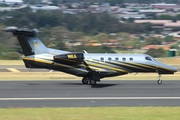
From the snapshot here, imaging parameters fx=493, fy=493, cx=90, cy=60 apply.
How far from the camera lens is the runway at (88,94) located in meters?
23.9

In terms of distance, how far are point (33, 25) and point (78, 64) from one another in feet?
364

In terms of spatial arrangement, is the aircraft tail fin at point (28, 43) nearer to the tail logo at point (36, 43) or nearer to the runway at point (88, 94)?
the tail logo at point (36, 43)

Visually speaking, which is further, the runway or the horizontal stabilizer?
the horizontal stabilizer

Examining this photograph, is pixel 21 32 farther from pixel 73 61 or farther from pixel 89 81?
pixel 89 81

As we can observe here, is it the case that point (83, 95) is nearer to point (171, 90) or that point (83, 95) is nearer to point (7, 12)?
point (171, 90)
